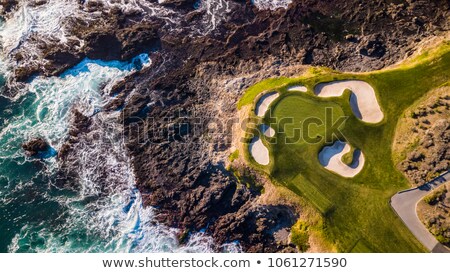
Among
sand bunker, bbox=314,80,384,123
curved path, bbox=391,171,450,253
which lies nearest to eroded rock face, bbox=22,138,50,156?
sand bunker, bbox=314,80,384,123

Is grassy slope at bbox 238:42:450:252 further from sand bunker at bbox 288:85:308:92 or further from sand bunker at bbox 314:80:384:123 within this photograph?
sand bunker at bbox 314:80:384:123

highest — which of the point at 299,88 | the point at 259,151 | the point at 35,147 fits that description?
the point at 299,88

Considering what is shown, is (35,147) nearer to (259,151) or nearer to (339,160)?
(259,151)

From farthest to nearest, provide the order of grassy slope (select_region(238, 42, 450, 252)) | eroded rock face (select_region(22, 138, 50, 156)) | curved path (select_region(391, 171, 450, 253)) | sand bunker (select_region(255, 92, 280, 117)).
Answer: eroded rock face (select_region(22, 138, 50, 156))
sand bunker (select_region(255, 92, 280, 117))
grassy slope (select_region(238, 42, 450, 252))
curved path (select_region(391, 171, 450, 253))

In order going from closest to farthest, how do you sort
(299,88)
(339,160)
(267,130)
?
(339,160), (267,130), (299,88)

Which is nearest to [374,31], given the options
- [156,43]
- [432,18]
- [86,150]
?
[432,18]

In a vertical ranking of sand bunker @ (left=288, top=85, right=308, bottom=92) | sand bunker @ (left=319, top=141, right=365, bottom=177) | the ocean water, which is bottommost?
the ocean water

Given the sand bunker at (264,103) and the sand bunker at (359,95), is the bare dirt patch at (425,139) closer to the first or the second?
the sand bunker at (359,95)

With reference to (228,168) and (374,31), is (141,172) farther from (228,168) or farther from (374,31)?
(374,31)

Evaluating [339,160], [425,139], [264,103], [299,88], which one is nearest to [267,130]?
[264,103]
